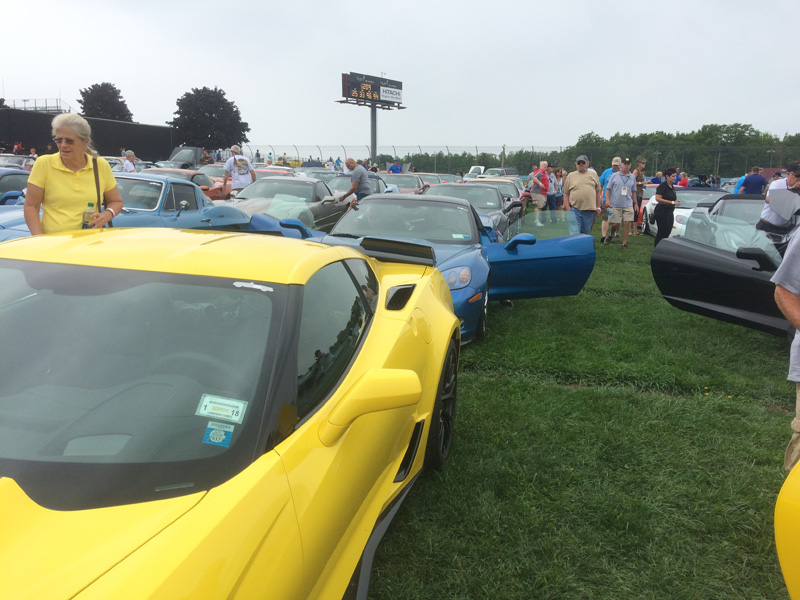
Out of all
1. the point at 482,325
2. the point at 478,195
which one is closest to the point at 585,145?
the point at 478,195

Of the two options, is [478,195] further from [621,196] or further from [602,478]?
[602,478]

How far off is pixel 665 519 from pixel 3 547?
9.36ft

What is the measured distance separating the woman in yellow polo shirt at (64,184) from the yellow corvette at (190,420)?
174 centimetres

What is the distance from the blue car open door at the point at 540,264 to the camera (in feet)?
19.3

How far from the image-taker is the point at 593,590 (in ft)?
8.23

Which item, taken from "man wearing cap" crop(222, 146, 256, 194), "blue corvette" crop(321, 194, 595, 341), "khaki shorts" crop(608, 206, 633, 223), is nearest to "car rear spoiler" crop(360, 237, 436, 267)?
"blue corvette" crop(321, 194, 595, 341)

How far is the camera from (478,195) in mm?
11141

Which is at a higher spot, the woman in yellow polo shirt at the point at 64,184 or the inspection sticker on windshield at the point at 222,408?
the woman in yellow polo shirt at the point at 64,184

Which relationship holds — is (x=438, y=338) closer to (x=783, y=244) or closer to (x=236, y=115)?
(x=783, y=244)

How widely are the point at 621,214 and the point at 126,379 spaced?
12179mm

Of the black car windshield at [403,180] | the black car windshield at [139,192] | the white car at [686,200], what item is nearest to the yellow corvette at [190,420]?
the black car windshield at [139,192]

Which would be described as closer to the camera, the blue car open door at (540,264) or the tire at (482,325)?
the tire at (482,325)

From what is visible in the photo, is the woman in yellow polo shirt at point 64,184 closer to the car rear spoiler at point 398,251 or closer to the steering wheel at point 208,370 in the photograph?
the car rear spoiler at point 398,251

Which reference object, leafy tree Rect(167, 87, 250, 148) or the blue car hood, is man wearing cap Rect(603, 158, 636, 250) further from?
leafy tree Rect(167, 87, 250, 148)
